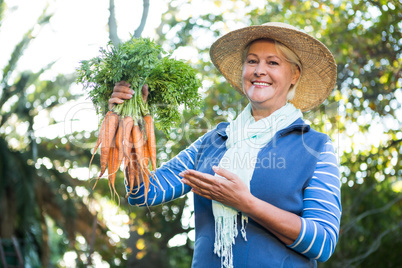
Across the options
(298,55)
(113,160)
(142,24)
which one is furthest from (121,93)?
(298,55)

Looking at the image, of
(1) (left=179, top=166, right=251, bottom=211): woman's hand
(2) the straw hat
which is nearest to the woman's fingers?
(1) (left=179, top=166, right=251, bottom=211): woman's hand

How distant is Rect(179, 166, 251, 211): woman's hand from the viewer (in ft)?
5.82

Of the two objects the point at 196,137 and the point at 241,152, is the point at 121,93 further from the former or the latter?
the point at 196,137

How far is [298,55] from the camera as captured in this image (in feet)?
7.98

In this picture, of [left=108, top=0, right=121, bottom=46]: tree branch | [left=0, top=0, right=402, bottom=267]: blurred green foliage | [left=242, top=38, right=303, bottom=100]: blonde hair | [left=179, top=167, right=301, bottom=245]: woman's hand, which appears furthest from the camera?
[left=0, top=0, right=402, bottom=267]: blurred green foliage

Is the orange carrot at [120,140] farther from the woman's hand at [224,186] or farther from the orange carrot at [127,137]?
the woman's hand at [224,186]

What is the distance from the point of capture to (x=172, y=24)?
7.54m

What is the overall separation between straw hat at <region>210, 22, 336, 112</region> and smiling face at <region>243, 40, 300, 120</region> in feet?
0.30

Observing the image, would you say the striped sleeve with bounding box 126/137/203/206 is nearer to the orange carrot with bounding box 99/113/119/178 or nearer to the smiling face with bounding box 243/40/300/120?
the orange carrot with bounding box 99/113/119/178

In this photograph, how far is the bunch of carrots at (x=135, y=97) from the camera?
2.12 meters

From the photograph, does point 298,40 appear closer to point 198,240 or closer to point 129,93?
point 129,93

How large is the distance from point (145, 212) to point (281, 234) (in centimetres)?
661

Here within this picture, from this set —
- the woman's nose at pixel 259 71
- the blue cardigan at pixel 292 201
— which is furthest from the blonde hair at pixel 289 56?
the blue cardigan at pixel 292 201

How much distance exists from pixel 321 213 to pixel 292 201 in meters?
0.13
